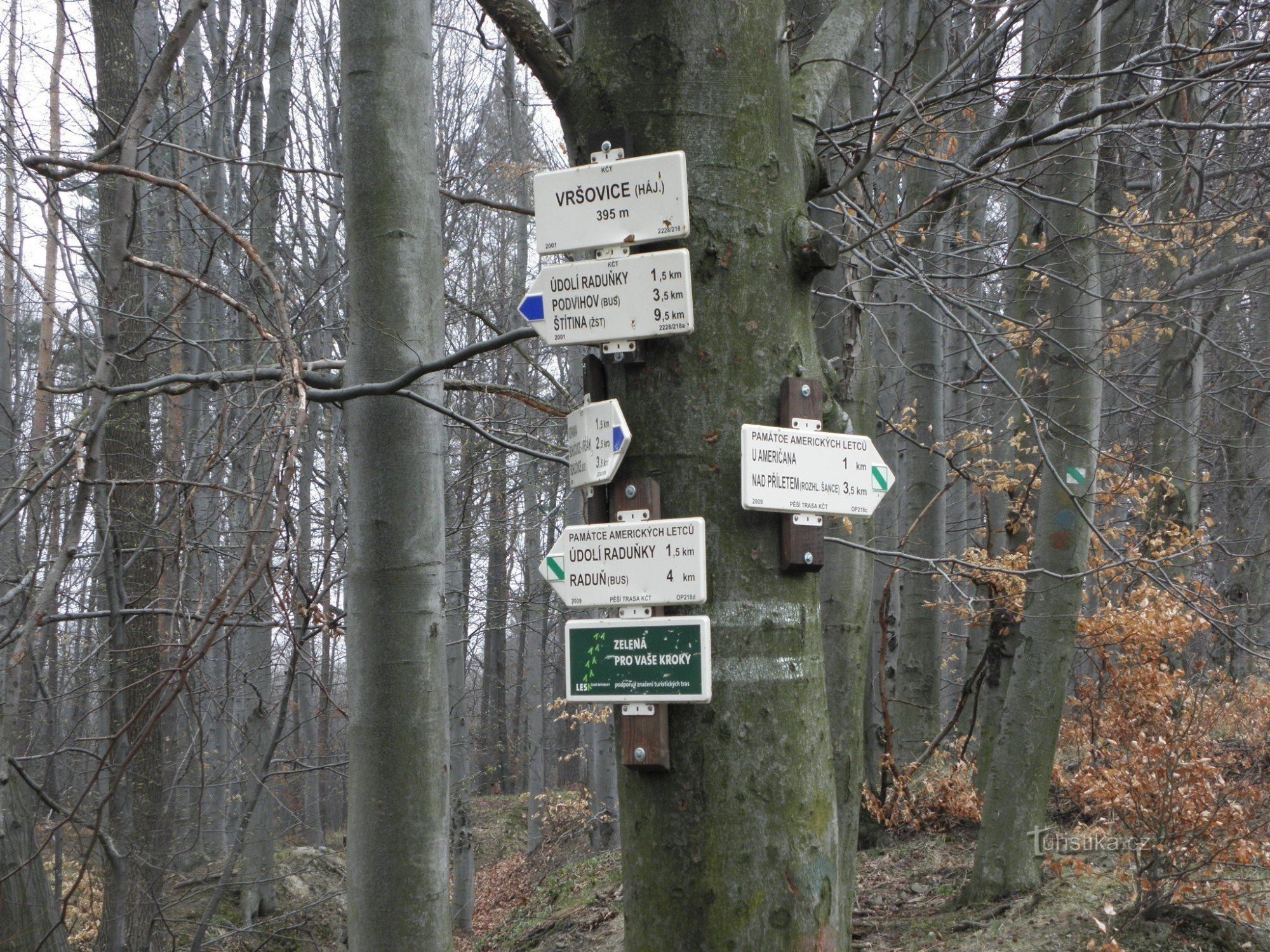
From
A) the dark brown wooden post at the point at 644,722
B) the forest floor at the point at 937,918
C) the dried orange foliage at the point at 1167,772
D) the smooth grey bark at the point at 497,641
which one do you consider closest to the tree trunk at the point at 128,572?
the dark brown wooden post at the point at 644,722

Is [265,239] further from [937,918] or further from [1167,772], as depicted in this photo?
[1167,772]

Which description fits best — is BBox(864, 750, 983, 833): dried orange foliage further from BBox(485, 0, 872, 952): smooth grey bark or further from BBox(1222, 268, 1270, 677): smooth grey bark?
BBox(485, 0, 872, 952): smooth grey bark

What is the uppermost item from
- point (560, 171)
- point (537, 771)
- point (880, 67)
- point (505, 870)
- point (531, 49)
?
point (880, 67)

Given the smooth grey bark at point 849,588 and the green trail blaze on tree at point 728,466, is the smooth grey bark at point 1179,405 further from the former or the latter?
the green trail blaze on tree at point 728,466

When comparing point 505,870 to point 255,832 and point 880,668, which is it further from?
point 880,668

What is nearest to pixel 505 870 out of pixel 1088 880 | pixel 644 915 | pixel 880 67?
pixel 1088 880

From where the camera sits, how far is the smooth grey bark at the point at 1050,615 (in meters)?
5.98

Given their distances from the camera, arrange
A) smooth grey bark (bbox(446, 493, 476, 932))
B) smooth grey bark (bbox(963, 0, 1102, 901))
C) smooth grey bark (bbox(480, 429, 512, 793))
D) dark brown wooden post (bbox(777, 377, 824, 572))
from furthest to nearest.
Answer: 1. smooth grey bark (bbox(480, 429, 512, 793))
2. smooth grey bark (bbox(446, 493, 476, 932))
3. smooth grey bark (bbox(963, 0, 1102, 901))
4. dark brown wooden post (bbox(777, 377, 824, 572))

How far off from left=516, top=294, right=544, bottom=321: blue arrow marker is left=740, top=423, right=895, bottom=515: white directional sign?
614 mm

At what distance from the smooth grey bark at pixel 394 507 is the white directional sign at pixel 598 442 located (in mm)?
1178

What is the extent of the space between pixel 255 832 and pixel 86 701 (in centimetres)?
233

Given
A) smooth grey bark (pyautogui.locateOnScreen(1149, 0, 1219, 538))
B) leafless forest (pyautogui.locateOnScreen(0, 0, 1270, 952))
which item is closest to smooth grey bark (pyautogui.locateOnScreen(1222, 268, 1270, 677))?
leafless forest (pyautogui.locateOnScreen(0, 0, 1270, 952))

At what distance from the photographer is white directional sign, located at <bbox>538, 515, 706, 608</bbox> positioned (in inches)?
85.4

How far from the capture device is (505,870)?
1711 centimetres
